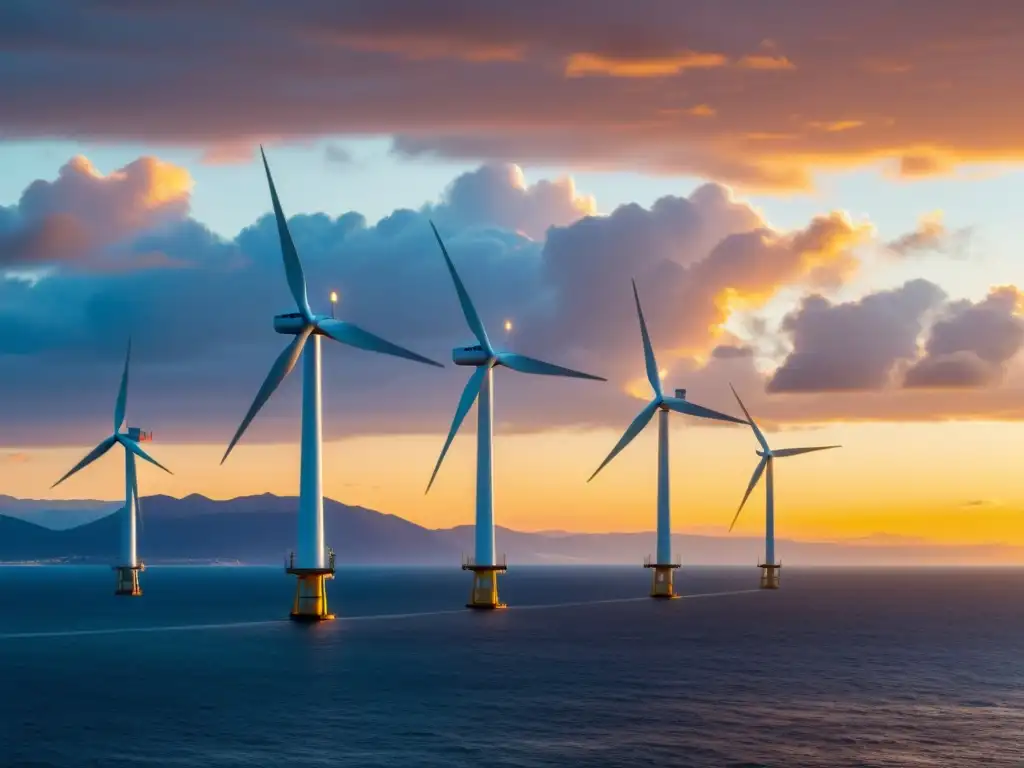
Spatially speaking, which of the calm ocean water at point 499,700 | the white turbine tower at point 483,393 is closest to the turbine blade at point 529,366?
the white turbine tower at point 483,393

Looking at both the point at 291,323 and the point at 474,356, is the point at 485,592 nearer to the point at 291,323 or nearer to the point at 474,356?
the point at 474,356

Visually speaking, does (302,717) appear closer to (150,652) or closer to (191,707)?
(191,707)

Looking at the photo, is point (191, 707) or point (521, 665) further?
point (521, 665)

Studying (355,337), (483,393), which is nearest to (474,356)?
(483,393)

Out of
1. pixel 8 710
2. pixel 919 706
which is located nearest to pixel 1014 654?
pixel 919 706

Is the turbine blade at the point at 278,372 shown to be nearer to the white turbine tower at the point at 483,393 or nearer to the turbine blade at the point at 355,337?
the turbine blade at the point at 355,337
